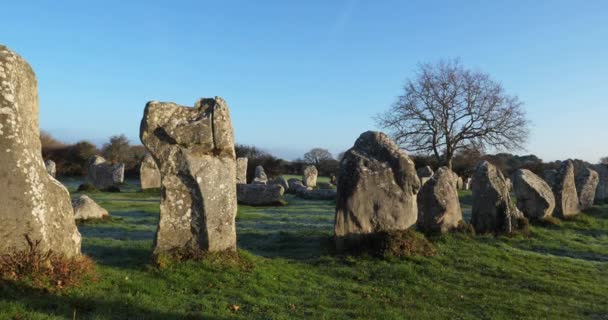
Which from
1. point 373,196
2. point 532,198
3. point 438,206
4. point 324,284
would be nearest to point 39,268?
point 324,284

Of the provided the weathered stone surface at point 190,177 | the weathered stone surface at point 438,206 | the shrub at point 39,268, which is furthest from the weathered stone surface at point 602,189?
the shrub at point 39,268

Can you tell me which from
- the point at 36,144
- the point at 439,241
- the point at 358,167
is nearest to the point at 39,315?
the point at 36,144

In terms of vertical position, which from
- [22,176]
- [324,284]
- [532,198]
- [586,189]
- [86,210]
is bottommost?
[324,284]

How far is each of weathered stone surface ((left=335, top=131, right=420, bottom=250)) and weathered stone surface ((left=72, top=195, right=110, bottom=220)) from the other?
28.9 feet

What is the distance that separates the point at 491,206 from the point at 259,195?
1238cm

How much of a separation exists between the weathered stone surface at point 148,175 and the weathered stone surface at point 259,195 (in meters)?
10.4

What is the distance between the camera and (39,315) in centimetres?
635

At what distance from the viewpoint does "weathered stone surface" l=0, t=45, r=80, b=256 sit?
25.0 ft

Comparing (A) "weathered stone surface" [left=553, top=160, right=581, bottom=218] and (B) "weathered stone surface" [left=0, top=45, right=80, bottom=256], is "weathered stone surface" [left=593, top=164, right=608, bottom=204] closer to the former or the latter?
(A) "weathered stone surface" [left=553, top=160, right=581, bottom=218]

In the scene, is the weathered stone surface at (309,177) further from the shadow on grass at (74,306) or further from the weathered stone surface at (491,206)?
the shadow on grass at (74,306)

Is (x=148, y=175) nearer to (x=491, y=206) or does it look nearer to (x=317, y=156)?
(x=491, y=206)

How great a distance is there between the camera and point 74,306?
275 inches

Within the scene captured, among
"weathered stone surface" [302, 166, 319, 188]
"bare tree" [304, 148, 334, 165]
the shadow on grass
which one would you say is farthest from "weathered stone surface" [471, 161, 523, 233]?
"bare tree" [304, 148, 334, 165]

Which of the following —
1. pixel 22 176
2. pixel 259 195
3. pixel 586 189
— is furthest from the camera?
→ pixel 259 195
